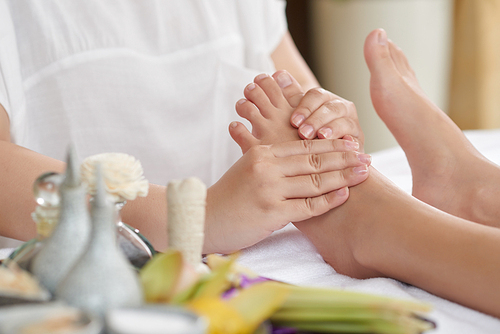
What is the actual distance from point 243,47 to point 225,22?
9 cm

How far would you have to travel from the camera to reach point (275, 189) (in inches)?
25.6

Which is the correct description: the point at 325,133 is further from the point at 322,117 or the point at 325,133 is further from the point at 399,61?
the point at 399,61

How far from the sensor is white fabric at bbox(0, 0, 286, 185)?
870 millimetres

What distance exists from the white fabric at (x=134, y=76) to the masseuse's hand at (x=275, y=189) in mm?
412

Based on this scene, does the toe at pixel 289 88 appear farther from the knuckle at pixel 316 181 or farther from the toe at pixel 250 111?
the knuckle at pixel 316 181

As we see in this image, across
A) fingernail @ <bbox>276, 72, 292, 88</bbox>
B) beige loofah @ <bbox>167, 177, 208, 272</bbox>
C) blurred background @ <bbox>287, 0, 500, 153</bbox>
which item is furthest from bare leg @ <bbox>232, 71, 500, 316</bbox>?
blurred background @ <bbox>287, 0, 500, 153</bbox>

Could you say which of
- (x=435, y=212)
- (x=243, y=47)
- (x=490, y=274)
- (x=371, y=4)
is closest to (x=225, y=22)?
(x=243, y=47)

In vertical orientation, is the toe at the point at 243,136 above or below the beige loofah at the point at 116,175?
above

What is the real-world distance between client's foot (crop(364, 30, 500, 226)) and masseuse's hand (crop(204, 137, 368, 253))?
23cm

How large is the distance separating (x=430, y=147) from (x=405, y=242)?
360 mm

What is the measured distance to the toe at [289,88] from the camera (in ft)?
2.73

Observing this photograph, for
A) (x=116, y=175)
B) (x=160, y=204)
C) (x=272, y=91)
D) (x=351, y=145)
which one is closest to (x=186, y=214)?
(x=116, y=175)

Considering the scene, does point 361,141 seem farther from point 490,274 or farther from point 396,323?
point 396,323

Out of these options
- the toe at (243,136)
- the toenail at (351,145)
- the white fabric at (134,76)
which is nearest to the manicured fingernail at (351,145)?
the toenail at (351,145)
